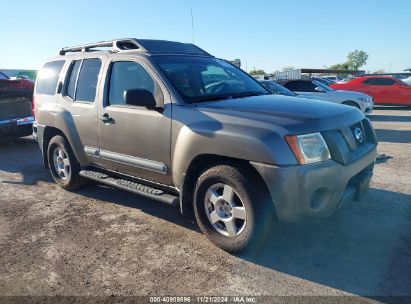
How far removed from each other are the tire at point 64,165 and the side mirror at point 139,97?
2.03m

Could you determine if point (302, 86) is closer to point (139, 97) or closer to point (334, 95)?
point (334, 95)

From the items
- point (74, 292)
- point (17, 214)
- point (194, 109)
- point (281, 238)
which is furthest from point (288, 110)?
point (17, 214)

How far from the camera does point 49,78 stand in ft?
18.5

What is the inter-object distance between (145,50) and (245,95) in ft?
4.13

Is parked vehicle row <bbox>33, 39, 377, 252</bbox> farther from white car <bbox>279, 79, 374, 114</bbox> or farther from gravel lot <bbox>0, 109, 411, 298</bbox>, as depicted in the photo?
white car <bbox>279, 79, 374, 114</bbox>

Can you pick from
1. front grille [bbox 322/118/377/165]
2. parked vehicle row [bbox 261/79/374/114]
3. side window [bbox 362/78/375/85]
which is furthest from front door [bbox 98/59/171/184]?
side window [bbox 362/78/375/85]

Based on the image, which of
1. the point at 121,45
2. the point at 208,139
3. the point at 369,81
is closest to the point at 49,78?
the point at 121,45

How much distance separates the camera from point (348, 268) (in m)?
3.24

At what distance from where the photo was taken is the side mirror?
145 inches

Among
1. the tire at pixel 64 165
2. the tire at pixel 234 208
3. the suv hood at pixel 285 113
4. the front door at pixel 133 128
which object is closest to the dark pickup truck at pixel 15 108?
the tire at pixel 64 165

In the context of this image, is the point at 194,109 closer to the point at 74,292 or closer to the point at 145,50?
the point at 145,50

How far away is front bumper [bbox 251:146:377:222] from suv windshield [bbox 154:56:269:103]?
1.21 m

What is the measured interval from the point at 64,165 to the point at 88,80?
1.41m

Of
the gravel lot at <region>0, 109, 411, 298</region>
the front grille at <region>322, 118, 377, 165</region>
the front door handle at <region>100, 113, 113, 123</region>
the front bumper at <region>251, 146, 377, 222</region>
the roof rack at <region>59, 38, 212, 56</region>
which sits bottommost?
the gravel lot at <region>0, 109, 411, 298</region>
